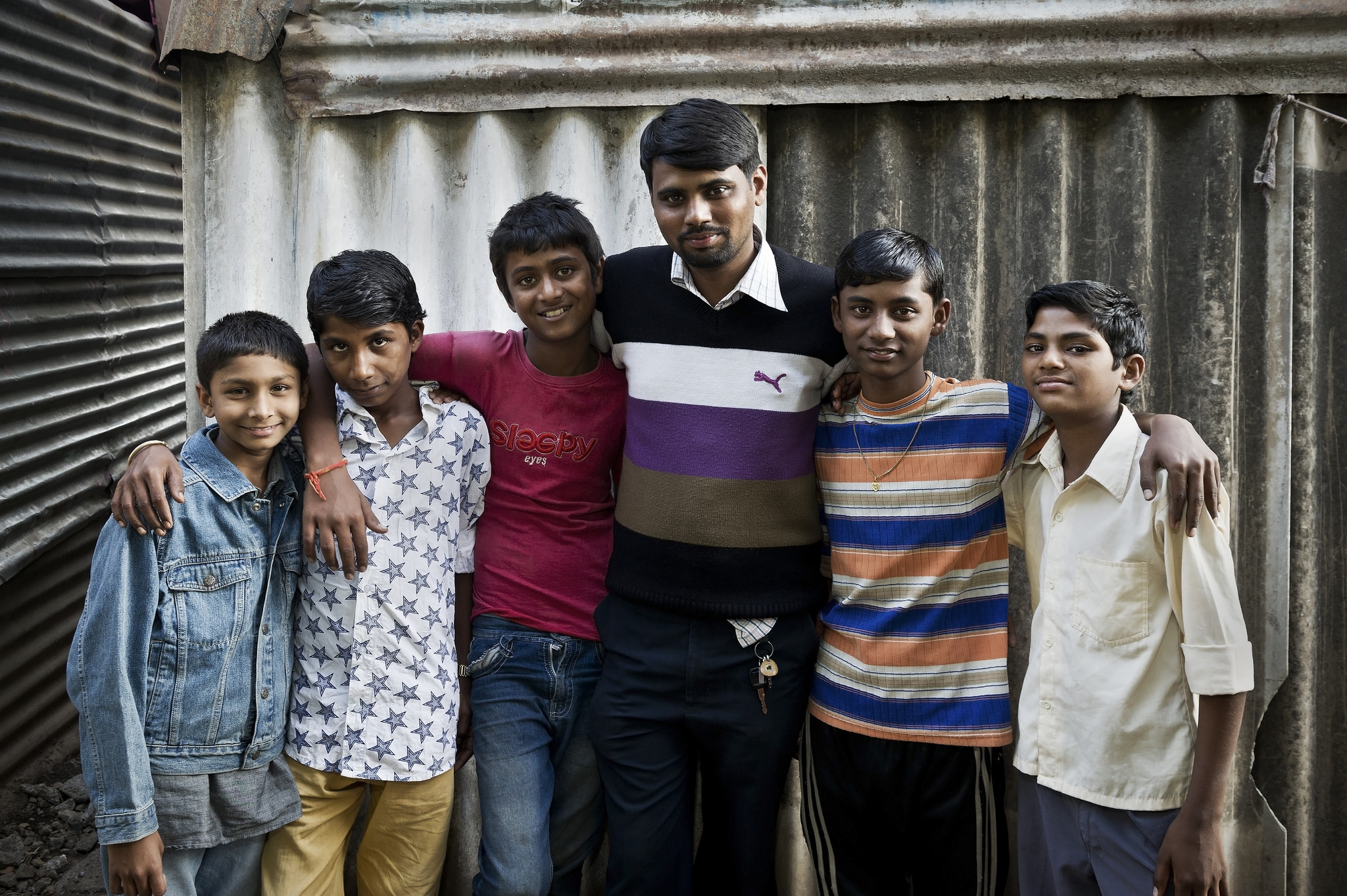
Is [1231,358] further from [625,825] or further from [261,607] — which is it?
[261,607]

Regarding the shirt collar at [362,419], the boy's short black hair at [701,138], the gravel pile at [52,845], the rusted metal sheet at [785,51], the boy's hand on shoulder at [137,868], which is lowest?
the gravel pile at [52,845]

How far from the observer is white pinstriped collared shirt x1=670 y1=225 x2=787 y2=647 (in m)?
2.01

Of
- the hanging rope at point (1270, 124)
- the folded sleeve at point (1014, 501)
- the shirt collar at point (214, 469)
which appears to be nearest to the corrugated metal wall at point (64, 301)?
the shirt collar at point (214, 469)

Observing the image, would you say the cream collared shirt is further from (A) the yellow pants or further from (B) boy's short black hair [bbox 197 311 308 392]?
(B) boy's short black hair [bbox 197 311 308 392]

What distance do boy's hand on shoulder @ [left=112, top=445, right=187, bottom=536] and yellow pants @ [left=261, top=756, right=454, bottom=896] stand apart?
65cm

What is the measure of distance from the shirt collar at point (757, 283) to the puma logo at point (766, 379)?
163mm

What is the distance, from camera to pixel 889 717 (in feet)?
6.38

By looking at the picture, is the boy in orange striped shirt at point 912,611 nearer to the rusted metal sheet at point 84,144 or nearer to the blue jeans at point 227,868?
the blue jeans at point 227,868

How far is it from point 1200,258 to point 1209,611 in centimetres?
127

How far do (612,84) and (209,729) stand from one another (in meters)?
2.04

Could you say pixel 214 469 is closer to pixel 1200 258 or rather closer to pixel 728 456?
pixel 728 456

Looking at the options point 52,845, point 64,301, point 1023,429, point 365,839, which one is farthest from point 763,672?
point 64,301

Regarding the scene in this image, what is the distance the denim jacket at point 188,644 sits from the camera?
181 centimetres

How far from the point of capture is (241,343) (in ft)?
6.50
